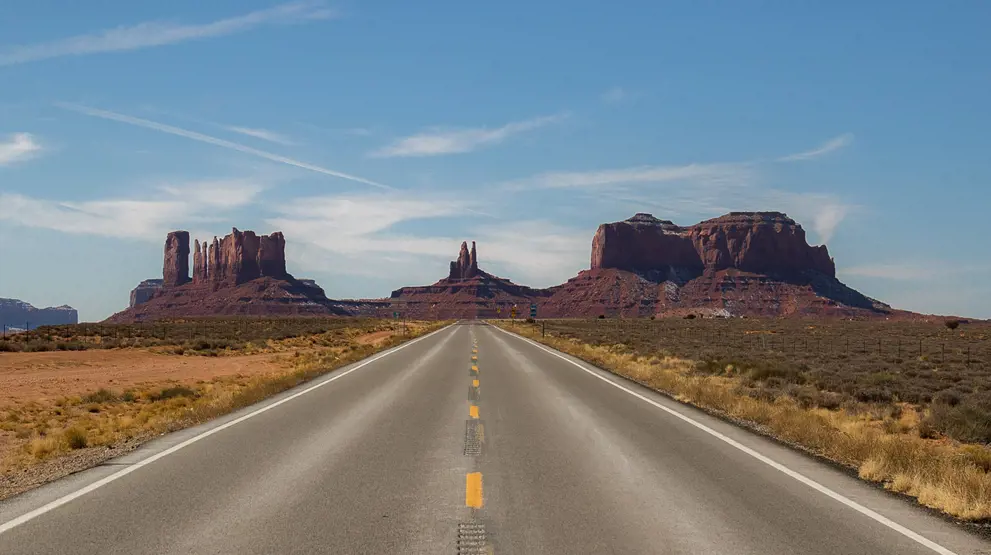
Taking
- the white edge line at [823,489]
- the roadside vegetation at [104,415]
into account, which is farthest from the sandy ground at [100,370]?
the white edge line at [823,489]

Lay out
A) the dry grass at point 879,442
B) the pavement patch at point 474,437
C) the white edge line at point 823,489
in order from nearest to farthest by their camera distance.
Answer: the white edge line at point 823,489, the dry grass at point 879,442, the pavement patch at point 474,437

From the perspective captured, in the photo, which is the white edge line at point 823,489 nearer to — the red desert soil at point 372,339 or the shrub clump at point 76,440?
the shrub clump at point 76,440

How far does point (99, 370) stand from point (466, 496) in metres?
29.9

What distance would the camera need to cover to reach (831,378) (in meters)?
23.3

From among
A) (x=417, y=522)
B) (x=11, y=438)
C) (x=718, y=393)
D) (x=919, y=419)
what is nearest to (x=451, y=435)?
(x=417, y=522)

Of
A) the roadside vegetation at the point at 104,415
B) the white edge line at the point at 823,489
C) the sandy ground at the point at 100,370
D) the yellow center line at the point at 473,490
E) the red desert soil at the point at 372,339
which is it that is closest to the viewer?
the white edge line at the point at 823,489

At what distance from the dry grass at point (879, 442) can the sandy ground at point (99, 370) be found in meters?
17.5

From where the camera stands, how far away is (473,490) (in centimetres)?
732

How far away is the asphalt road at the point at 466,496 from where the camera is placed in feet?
18.5

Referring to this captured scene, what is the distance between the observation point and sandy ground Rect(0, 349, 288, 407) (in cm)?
A: 2367

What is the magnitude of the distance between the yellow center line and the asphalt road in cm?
2

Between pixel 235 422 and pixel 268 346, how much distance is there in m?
41.0

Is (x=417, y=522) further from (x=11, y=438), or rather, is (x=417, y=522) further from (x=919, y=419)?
(x=919, y=419)

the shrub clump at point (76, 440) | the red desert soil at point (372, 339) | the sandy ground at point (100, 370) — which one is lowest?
the sandy ground at point (100, 370)
